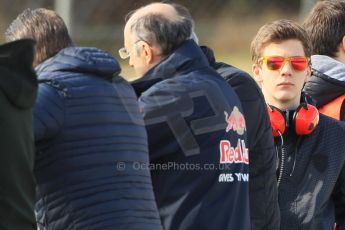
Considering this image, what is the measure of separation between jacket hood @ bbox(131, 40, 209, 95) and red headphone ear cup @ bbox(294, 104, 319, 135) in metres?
0.74

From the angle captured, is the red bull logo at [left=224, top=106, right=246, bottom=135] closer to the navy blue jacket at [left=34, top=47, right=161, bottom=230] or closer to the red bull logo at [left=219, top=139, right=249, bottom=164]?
the red bull logo at [left=219, top=139, right=249, bottom=164]

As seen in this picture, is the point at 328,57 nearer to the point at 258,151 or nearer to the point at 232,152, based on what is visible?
the point at 258,151

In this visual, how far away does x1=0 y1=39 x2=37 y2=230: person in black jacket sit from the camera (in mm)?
3244

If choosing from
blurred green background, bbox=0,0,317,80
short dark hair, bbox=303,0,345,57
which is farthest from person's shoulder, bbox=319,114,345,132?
blurred green background, bbox=0,0,317,80

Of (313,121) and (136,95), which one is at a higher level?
(136,95)

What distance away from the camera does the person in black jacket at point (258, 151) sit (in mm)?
4660

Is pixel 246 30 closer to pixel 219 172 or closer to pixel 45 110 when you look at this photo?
pixel 219 172

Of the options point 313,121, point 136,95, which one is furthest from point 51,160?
point 313,121

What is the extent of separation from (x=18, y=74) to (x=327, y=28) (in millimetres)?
2612

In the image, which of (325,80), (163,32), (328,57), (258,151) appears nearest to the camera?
(163,32)

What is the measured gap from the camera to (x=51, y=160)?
369 cm

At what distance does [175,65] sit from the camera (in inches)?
168

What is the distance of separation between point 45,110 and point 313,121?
1710 millimetres

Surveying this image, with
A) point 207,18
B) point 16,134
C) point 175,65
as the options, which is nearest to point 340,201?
point 175,65
